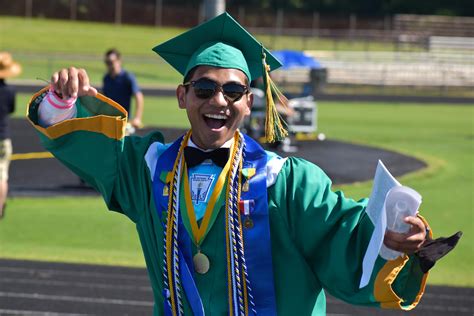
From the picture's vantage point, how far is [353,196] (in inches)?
567

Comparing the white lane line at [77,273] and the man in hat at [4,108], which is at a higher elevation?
the man in hat at [4,108]

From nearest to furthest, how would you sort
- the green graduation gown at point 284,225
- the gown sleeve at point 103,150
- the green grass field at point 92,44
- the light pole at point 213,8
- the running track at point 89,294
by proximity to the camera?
the green graduation gown at point 284,225
the gown sleeve at point 103,150
the running track at point 89,294
the light pole at point 213,8
the green grass field at point 92,44

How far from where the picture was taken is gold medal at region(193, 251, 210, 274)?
4164 mm

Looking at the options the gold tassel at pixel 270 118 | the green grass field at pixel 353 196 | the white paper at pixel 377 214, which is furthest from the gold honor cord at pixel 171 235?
the green grass field at pixel 353 196

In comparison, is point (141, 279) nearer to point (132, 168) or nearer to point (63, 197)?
point (63, 197)

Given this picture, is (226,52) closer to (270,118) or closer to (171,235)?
(270,118)

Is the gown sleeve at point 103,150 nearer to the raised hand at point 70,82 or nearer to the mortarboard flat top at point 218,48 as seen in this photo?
the raised hand at point 70,82

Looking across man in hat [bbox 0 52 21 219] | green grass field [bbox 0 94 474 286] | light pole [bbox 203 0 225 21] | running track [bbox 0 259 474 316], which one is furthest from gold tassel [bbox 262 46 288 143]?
light pole [bbox 203 0 225 21]

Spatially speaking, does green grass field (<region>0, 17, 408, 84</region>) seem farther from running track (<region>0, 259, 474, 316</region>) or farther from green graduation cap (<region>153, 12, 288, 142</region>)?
green graduation cap (<region>153, 12, 288, 142</region>)

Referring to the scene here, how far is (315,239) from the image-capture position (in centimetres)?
410

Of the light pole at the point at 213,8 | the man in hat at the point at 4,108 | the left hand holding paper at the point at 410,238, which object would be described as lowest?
the man in hat at the point at 4,108

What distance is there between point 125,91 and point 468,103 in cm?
2293

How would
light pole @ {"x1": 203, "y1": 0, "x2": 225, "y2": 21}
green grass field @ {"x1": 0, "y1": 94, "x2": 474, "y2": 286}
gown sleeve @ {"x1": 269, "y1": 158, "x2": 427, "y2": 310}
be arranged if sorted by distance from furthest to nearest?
light pole @ {"x1": 203, "y1": 0, "x2": 225, "y2": 21}
green grass field @ {"x1": 0, "y1": 94, "x2": 474, "y2": 286}
gown sleeve @ {"x1": 269, "y1": 158, "x2": 427, "y2": 310}

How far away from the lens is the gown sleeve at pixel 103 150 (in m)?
4.35
